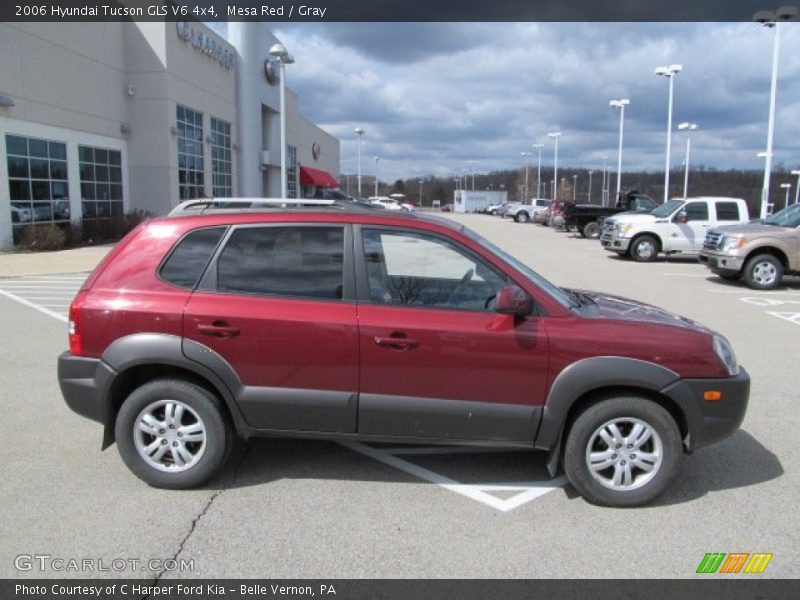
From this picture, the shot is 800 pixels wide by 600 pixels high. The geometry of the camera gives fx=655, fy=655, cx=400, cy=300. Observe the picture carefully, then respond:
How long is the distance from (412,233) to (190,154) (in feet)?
102

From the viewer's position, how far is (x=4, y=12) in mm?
19688

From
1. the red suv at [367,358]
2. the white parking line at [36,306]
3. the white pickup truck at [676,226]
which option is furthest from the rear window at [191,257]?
the white pickup truck at [676,226]

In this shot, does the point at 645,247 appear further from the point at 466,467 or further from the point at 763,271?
the point at 466,467

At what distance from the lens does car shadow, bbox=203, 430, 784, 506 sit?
167 inches

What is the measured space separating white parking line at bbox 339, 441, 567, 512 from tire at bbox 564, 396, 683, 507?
12.3 inches

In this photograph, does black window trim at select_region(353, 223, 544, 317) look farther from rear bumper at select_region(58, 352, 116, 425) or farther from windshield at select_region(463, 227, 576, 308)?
rear bumper at select_region(58, 352, 116, 425)

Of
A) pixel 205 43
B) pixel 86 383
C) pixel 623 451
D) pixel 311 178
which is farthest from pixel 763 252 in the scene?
pixel 311 178

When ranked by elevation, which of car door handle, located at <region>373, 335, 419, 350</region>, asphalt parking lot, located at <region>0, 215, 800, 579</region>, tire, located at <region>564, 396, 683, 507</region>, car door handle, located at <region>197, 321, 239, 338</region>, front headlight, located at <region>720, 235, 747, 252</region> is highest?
front headlight, located at <region>720, 235, 747, 252</region>

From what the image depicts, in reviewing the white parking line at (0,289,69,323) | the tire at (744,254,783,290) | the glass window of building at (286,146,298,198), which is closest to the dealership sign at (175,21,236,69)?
the glass window of building at (286,146,298,198)

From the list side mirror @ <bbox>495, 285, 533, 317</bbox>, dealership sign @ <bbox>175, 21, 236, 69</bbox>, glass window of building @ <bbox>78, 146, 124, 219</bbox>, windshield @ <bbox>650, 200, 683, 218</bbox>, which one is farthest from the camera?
dealership sign @ <bbox>175, 21, 236, 69</bbox>

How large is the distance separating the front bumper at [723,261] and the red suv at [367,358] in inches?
437

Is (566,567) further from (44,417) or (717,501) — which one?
(44,417)

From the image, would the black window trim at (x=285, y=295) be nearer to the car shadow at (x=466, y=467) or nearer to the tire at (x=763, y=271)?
the car shadow at (x=466, y=467)

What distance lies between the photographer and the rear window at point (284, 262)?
4000 mm
